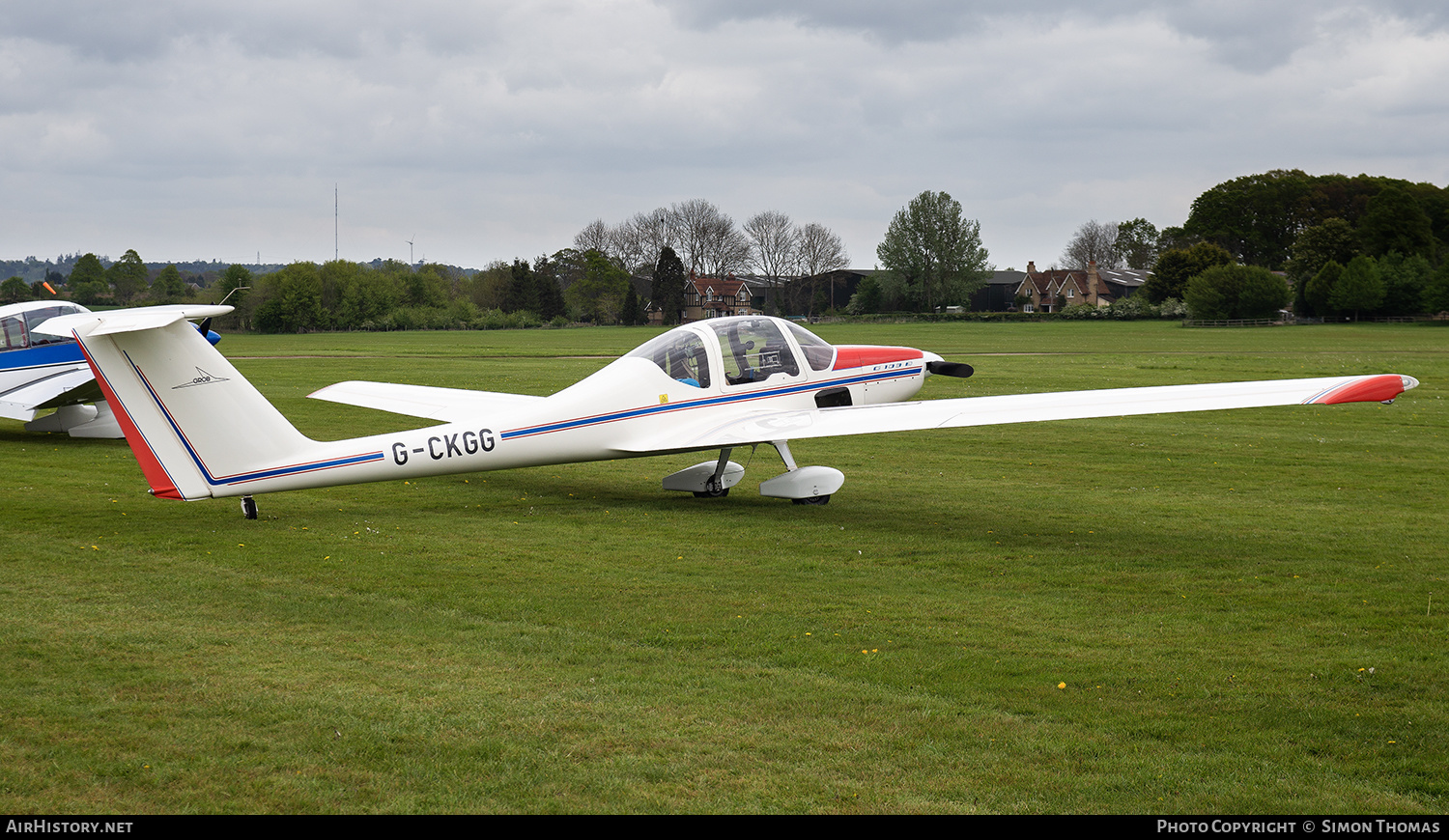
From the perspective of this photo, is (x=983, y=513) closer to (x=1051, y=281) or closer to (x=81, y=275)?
(x=81, y=275)

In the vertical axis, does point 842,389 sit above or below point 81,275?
below

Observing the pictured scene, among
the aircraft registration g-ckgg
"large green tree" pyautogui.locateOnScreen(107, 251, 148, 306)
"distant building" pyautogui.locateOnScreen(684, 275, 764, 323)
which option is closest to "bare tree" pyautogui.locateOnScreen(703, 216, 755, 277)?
"distant building" pyautogui.locateOnScreen(684, 275, 764, 323)

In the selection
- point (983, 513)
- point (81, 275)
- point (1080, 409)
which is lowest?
point (983, 513)

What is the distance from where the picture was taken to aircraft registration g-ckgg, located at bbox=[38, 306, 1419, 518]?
8.91 m

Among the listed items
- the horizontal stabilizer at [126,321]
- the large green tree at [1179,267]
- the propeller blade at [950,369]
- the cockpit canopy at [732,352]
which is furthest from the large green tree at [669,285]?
the horizontal stabilizer at [126,321]

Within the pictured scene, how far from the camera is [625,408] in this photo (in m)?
11.0

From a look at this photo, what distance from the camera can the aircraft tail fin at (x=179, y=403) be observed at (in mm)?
8758

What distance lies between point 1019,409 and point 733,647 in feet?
15.2

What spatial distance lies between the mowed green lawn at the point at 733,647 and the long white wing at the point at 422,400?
112 cm

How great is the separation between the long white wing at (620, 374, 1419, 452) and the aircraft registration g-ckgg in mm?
21

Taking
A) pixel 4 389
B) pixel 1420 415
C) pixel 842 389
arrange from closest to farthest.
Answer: pixel 842 389
pixel 4 389
pixel 1420 415

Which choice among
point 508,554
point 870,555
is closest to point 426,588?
point 508,554

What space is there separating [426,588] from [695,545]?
8.07 feet

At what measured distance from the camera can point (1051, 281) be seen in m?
133
